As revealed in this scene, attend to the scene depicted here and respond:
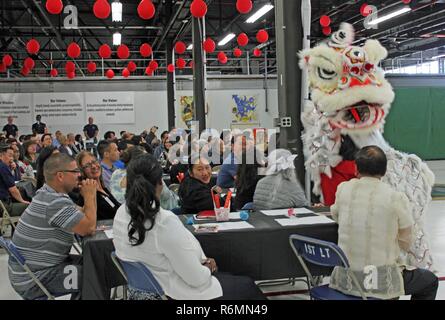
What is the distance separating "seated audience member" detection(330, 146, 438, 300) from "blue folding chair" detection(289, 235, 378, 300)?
0.05 metres

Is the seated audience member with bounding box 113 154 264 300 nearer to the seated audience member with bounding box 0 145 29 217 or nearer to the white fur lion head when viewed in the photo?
the white fur lion head

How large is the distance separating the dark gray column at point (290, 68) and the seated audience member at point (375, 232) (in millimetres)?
2387

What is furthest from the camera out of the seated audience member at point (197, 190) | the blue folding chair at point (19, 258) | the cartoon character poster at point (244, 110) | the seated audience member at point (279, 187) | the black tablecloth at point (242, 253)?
the cartoon character poster at point (244, 110)

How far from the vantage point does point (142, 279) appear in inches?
89.8

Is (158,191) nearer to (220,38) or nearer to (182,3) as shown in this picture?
(182,3)

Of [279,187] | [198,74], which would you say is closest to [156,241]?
[279,187]

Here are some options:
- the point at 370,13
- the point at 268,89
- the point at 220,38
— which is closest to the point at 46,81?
the point at 220,38

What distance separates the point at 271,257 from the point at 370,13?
28.4 feet

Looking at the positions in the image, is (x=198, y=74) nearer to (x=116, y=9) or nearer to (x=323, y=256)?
(x=116, y=9)

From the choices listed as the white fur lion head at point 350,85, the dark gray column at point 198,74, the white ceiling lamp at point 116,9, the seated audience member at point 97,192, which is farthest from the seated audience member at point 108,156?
the dark gray column at point 198,74

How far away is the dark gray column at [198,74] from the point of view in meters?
11.0

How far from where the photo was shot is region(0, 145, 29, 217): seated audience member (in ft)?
18.5

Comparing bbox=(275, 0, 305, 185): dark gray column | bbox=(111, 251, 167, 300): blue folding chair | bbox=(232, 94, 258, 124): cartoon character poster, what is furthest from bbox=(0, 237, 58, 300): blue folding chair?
bbox=(232, 94, 258, 124): cartoon character poster

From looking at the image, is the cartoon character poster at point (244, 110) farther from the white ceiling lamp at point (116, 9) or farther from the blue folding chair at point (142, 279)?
the blue folding chair at point (142, 279)
